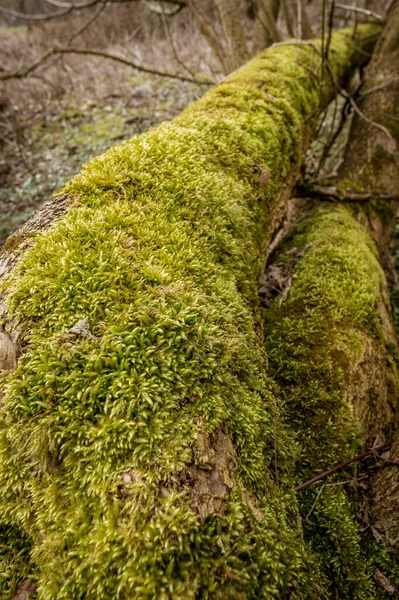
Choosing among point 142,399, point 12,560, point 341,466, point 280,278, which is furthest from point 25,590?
point 280,278

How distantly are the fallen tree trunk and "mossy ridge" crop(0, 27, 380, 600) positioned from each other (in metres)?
0.29

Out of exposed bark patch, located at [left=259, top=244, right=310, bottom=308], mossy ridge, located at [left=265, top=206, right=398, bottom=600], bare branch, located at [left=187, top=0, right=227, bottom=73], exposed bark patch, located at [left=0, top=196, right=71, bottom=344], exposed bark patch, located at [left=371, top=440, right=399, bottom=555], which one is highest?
bare branch, located at [left=187, top=0, right=227, bottom=73]

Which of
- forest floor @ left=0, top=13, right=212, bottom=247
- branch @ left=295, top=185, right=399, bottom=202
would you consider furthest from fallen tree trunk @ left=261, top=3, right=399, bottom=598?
forest floor @ left=0, top=13, right=212, bottom=247

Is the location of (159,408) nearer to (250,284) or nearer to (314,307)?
(250,284)

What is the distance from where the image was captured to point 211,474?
1.08 metres

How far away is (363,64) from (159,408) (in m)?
6.93

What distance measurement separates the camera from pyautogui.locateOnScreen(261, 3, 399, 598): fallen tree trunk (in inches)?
57.6

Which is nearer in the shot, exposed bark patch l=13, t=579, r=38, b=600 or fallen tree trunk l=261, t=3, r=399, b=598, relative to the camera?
exposed bark patch l=13, t=579, r=38, b=600

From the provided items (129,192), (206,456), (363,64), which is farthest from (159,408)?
(363,64)

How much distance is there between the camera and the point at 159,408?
3.67 ft

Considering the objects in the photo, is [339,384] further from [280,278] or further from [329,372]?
[280,278]

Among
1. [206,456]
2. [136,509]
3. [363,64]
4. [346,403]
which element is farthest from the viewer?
[363,64]

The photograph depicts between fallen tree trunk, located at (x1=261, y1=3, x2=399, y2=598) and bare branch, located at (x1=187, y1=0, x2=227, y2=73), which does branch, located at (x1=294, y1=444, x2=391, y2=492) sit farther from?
bare branch, located at (x1=187, y1=0, x2=227, y2=73)

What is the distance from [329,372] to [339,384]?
0.08 m
